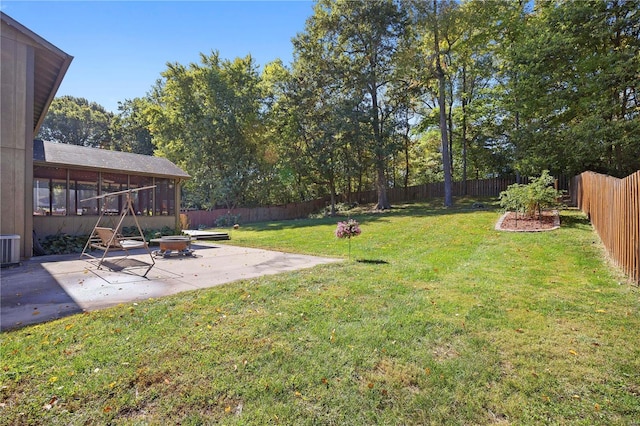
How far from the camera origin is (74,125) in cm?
3553

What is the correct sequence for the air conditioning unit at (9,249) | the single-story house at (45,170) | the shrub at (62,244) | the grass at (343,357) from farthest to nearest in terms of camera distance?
the shrub at (62,244), the single-story house at (45,170), the air conditioning unit at (9,249), the grass at (343,357)

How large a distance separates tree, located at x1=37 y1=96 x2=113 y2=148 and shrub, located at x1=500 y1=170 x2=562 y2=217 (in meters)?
39.8

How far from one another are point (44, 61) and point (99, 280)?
677 centimetres

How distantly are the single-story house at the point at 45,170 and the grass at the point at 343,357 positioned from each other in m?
5.62

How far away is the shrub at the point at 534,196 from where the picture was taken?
966 centimetres

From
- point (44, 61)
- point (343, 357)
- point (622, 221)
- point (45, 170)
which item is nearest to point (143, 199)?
point (45, 170)

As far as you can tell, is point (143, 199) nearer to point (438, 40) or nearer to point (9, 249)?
point (9, 249)

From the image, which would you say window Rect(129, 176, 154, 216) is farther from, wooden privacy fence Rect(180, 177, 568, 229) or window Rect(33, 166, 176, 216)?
wooden privacy fence Rect(180, 177, 568, 229)

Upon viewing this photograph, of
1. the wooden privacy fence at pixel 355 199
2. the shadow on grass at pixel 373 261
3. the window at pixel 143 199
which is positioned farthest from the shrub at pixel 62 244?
the wooden privacy fence at pixel 355 199

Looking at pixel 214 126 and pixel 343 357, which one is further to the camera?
pixel 214 126

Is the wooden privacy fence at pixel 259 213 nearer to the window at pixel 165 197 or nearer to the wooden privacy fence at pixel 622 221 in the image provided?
the window at pixel 165 197

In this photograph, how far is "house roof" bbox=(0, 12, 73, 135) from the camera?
7322 mm

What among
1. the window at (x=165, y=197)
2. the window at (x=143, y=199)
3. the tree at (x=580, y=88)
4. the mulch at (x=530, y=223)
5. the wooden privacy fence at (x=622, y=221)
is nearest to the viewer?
the wooden privacy fence at (x=622, y=221)

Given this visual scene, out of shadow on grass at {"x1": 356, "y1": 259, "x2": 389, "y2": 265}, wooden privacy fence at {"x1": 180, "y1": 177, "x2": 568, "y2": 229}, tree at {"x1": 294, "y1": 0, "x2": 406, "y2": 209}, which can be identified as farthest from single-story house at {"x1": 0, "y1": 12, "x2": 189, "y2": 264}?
tree at {"x1": 294, "y1": 0, "x2": 406, "y2": 209}
